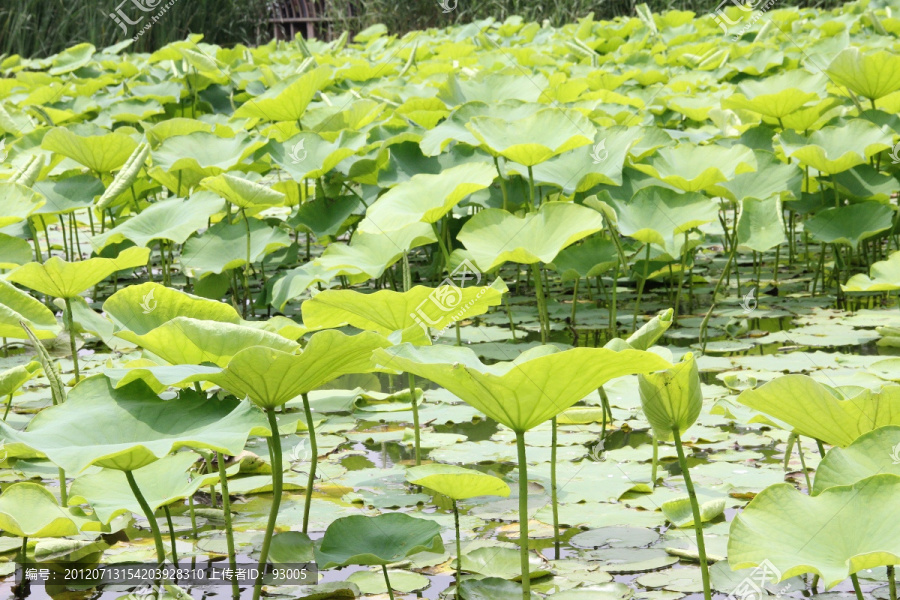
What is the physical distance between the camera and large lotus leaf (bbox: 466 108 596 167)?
2467 mm

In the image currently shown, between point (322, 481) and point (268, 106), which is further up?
point (268, 106)

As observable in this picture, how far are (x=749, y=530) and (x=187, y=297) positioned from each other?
934 millimetres

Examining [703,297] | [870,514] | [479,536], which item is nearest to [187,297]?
[479,536]

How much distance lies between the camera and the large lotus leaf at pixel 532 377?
3.58ft

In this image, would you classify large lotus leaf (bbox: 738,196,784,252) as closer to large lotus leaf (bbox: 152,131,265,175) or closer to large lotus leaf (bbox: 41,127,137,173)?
large lotus leaf (bbox: 152,131,265,175)

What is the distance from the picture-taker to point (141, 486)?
1.40m

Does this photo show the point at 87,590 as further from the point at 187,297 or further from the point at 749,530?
the point at 749,530

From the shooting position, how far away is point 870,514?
1017 mm

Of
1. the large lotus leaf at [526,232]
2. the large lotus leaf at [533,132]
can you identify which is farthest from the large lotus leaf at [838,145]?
the large lotus leaf at [526,232]

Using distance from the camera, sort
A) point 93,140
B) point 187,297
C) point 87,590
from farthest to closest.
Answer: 1. point 93,140
2. point 187,297
3. point 87,590

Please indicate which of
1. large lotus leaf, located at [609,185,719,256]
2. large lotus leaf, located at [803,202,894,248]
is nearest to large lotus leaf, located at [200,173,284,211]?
large lotus leaf, located at [609,185,719,256]

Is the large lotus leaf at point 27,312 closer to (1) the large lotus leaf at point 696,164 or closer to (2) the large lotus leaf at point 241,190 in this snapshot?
(2) the large lotus leaf at point 241,190

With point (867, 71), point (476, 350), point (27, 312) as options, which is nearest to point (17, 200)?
point (27, 312)

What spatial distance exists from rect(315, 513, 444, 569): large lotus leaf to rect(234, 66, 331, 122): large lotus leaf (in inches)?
79.9
